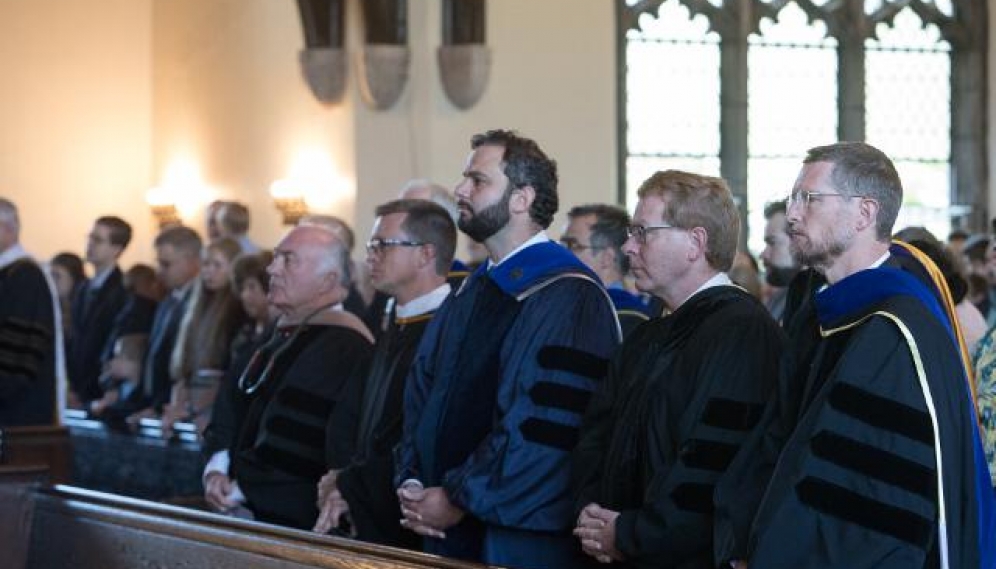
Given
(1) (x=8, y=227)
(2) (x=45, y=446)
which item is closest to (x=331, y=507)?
(2) (x=45, y=446)

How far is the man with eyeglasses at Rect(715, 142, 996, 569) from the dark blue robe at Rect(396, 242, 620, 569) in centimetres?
93

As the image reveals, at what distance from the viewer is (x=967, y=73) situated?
1555cm

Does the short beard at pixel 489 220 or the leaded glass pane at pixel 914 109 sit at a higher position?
the leaded glass pane at pixel 914 109

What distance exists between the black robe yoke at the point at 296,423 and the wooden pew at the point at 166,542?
81cm

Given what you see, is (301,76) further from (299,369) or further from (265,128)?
(299,369)

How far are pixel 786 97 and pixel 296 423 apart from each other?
31.7 feet

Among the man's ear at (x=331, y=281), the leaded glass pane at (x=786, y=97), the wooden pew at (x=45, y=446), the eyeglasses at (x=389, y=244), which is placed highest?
the leaded glass pane at (x=786, y=97)

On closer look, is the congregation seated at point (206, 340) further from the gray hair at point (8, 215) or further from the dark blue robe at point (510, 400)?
the dark blue robe at point (510, 400)

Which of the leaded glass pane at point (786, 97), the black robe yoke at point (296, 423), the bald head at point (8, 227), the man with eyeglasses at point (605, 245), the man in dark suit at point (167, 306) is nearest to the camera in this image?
the black robe yoke at point (296, 423)

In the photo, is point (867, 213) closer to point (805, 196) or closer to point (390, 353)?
point (805, 196)

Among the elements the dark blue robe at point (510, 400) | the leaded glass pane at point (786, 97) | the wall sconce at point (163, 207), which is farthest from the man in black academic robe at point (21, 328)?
the wall sconce at point (163, 207)

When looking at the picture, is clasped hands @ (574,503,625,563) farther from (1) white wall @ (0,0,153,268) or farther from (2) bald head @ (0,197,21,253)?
(1) white wall @ (0,0,153,268)

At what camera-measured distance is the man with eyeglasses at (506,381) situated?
16.8 ft

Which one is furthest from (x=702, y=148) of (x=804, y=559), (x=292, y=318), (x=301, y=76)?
(x=804, y=559)
